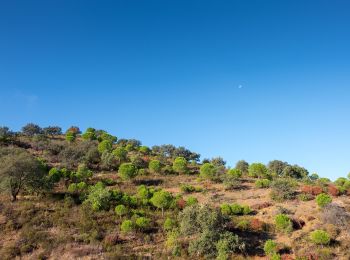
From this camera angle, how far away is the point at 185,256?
95.5 ft

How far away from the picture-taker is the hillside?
29.4m

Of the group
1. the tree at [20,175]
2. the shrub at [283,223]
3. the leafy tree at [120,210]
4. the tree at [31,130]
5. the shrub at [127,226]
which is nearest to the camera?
the shrub at [127,226]

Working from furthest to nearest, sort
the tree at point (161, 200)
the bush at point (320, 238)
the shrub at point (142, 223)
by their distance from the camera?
1. the tree at point (161, 200)
2. the shrub at point (142, 223)
3. the bush at point (320, 238)

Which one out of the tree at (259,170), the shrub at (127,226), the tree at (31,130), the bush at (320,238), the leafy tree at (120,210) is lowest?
the bush at (320,238)

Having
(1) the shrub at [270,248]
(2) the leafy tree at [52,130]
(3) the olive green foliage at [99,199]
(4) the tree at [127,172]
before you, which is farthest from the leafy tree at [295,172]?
(2) the leafy tree at [52,130]

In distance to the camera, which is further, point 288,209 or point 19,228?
point 288,209

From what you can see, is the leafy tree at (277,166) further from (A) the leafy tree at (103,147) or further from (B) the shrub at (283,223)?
(B) the shrub at (283,223)

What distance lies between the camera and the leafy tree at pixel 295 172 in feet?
238

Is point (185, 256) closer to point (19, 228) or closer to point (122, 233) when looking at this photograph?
point (122, 233)

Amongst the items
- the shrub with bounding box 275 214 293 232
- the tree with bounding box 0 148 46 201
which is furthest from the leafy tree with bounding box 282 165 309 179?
the tree with bounding box 0 148 46 201

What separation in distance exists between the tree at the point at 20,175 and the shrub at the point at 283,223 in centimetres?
2681

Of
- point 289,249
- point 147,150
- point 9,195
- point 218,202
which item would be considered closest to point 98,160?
point 147,150

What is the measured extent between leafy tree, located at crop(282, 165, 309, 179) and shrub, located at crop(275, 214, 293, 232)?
127 feet

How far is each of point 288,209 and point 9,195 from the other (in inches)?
1304
